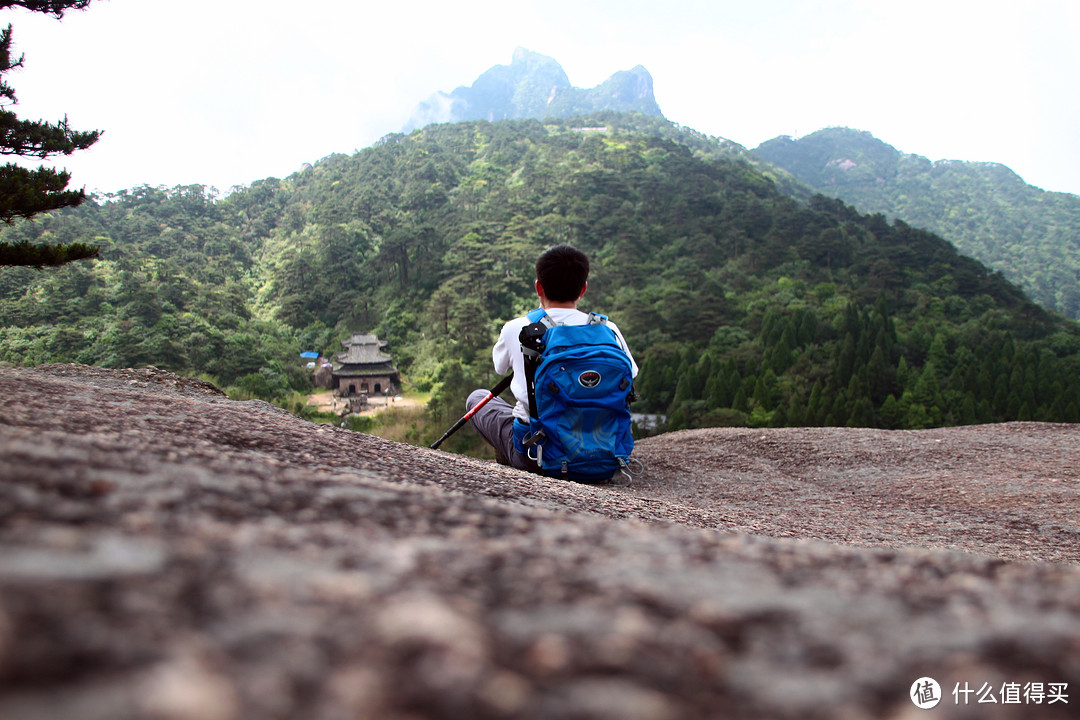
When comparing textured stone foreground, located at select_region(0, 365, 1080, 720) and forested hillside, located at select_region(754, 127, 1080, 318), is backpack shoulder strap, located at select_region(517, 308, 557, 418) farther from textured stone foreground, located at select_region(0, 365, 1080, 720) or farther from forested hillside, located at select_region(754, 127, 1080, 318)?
forested hillside, located at select_region(754, 127, 1080, 318)

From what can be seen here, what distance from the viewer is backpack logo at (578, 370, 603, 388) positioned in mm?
3498

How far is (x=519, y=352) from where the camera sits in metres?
3.61

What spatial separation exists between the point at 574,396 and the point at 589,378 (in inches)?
5.4

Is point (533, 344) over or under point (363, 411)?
over

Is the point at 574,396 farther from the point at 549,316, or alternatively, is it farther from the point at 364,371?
the point at 364,371

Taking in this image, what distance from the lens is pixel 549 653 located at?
2.29ft

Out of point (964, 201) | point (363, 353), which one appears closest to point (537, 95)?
point (964, 201)

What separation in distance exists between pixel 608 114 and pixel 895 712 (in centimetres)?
11149

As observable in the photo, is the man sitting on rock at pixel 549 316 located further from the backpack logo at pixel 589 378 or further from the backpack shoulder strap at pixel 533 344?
the backpack logo at pixel 589 378

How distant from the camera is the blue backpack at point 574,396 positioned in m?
3.51

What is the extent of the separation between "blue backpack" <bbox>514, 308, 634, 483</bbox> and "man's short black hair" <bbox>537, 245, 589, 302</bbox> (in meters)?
0.20

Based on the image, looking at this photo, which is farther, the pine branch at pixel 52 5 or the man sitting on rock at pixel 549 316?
the pine branch at pixel 52 5

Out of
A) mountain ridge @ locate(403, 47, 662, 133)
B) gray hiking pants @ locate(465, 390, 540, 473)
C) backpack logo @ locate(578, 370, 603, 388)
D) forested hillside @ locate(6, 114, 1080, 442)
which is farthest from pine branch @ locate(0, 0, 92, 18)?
mountain ridge @ locate(403, 47, 662, 133)

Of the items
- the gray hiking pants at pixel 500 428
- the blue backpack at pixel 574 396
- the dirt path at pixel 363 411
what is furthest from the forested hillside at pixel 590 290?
the blue backpack at pixel 574 396
